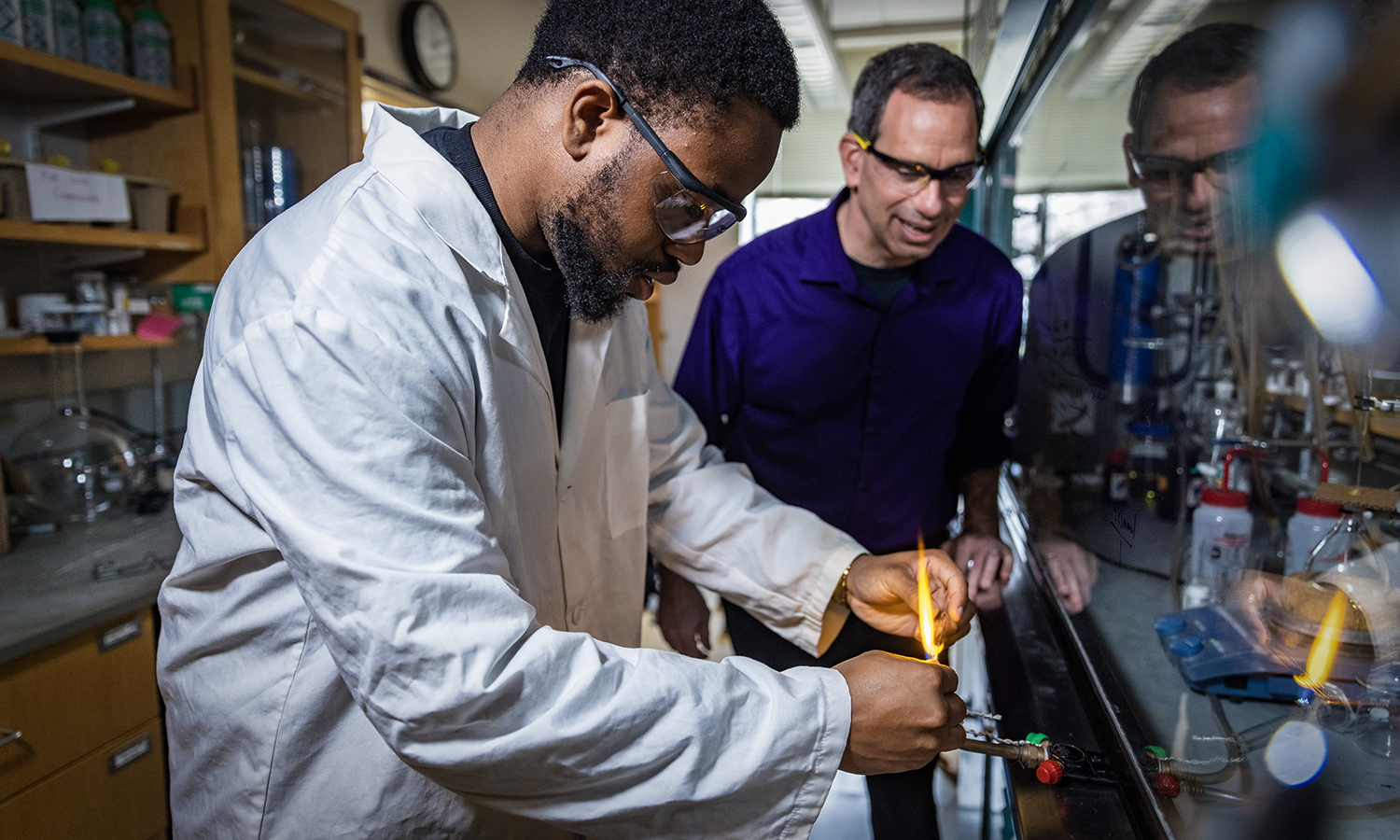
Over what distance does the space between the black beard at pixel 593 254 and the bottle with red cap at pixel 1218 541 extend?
933 mm

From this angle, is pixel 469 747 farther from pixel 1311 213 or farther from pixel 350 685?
pixel 1311 213

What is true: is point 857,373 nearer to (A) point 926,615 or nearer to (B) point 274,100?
(A) point 926,615

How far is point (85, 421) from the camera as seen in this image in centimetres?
216

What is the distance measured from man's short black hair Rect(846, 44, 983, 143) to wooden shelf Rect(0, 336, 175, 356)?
1919mm

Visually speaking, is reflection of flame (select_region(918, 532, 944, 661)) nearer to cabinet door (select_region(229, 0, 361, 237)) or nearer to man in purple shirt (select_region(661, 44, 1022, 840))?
man in purple shirt (select_region(661, 44, 1022, 840))

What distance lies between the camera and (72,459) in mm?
2109

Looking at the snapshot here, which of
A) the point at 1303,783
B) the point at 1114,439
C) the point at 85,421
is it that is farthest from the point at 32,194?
the point at 1303,783

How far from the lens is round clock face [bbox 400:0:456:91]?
10.9 feet

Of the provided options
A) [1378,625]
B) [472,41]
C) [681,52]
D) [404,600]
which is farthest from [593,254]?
[472,41]

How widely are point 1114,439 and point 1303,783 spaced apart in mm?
700

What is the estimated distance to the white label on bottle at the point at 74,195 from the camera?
1.80 m

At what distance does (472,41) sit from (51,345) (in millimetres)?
2678

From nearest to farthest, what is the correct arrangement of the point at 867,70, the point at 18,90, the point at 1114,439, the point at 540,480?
the point at 540,480 < the point at 1114,439 < the point at 867,70 < the point at 18,90

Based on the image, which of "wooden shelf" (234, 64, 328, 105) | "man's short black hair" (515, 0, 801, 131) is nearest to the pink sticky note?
"wooden shelf" (234, 64, 328, 105)
